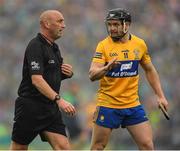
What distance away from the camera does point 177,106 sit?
14.1 meters

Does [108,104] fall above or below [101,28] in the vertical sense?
above

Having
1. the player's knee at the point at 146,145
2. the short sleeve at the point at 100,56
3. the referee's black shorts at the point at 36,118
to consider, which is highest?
the short sleeve at the point at 100,56

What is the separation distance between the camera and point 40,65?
725 centimetres

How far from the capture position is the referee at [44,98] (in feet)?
24.3

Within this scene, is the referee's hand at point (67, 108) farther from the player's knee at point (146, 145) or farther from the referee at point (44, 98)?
the player's knee at point (146, 145)

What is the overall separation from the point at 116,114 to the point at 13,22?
7098 mm

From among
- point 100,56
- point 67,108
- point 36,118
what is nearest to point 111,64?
point 100,56

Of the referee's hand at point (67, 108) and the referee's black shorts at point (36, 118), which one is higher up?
the referee's hand at point (67, 108)

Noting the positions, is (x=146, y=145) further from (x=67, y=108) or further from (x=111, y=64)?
(x=67, y=108)

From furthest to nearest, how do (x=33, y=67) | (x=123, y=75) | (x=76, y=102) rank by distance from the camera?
1. (x=76, y=102)
2. (x=123, y=75)
3. (x=33, y=67)

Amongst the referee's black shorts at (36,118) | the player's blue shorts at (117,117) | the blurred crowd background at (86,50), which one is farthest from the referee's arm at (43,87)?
the blurred crowd background at (86,50)

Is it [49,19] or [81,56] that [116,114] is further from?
→ [81,56]

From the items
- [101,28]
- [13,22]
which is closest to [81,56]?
[101,28]

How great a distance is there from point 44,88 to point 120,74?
1.02 metres
